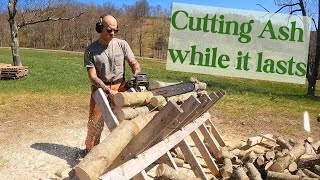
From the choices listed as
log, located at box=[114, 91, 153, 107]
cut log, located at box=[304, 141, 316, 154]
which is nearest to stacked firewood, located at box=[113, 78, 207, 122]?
log, located at box=[114, 91, 153, 107]

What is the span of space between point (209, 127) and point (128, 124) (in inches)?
165

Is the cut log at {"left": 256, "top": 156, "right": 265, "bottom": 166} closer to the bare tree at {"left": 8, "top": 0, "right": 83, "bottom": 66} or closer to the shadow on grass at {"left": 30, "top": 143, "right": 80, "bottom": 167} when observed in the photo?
the shadow on grass at {"left": 30, "top": 143, "right": 80, "bottom": 167}

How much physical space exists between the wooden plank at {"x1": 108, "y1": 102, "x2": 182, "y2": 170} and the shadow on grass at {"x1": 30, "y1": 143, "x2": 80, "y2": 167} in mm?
2568

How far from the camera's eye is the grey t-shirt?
17.0ft

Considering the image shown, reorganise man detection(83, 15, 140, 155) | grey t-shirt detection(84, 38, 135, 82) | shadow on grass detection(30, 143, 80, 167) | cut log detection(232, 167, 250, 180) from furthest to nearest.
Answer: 1. shadow on grass detection(30, 143, 80, 167)
2. grey t-shirt detection(84, 38, 135, 82)
3. man detection(83, 15, 140, 155)
4. cut log detection(232, 167, 250, 180)

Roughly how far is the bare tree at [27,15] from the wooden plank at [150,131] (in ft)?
51.6

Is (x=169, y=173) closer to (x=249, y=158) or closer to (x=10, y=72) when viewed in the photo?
(x=249, y=158)

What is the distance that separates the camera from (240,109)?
10766 millimetres

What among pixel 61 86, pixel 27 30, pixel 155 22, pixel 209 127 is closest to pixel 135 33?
pixel 155 22

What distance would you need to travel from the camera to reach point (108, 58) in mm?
5277

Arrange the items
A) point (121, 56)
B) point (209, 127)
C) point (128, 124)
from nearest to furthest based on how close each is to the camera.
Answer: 1. point (128, 124)
2. point (121, 56)
3. point (209, 127)

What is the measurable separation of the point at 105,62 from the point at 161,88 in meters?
1.09

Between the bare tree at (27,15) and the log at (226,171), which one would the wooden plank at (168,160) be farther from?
the bare tree at (27,15)

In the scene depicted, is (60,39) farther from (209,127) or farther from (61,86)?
(209,127)
